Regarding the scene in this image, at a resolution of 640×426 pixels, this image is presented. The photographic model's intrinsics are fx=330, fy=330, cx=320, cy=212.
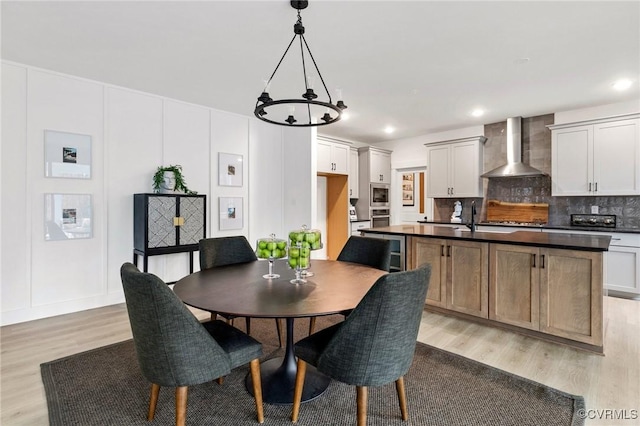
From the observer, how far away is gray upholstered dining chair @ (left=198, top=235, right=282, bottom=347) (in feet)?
8.79

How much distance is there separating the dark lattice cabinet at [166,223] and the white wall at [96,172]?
0.32m

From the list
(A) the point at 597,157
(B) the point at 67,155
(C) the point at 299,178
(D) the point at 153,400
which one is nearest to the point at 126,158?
(B) the point at 67,155

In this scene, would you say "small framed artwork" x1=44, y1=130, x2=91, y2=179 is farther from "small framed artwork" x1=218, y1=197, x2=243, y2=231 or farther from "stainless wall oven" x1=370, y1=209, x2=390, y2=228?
"stainless wall oven" x1=370, y1=209, x2=390, y2=228

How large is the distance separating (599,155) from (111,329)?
6.05 metres

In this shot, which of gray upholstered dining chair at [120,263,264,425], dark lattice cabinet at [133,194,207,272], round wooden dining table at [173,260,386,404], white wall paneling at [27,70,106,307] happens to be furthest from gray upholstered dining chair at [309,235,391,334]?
white wall paneling at [27,70,106,307]

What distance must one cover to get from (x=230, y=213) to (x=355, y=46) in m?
2.97

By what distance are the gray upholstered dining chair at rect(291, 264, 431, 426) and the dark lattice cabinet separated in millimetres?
2753

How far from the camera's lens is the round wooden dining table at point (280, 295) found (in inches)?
60.1

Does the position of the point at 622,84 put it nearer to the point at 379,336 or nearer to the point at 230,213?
the point at 379,336

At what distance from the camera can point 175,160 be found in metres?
4.29

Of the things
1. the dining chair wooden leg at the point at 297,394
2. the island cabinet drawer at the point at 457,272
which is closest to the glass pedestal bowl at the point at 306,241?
the dining chair wooden leg at the point at 297,394

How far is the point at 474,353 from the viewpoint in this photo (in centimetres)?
258

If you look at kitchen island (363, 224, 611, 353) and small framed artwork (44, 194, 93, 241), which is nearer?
kitchen island (363, 224, 611, 353)

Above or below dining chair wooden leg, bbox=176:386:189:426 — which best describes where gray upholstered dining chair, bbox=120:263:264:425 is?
above
